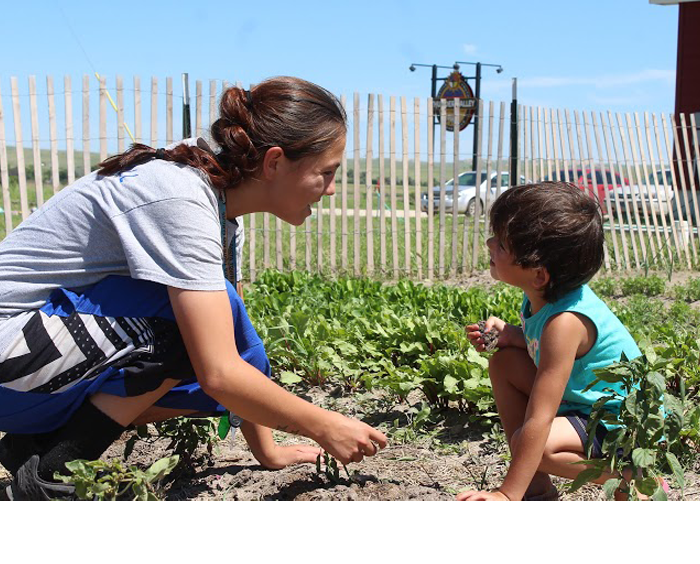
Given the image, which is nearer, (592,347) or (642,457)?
(642,457)

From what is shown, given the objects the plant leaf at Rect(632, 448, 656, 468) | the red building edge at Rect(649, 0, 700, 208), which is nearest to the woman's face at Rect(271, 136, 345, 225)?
the plant leaf at Rect(632, 448, 656, 468)

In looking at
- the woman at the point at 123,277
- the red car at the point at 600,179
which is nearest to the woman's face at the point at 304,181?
the woman at the point at 123,277

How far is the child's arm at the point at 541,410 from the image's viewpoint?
195 cm

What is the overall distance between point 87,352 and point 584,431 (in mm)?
1327

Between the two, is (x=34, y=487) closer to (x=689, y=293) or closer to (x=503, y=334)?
(x=503, y=334)

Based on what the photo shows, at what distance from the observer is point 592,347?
7.00 ft

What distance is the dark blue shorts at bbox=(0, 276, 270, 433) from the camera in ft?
6.75

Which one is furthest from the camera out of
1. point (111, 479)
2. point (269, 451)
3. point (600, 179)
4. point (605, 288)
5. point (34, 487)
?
point (600, 179)

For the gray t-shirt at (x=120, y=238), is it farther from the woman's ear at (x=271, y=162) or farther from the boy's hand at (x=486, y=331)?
the boy's hand at (x=486, y=331)

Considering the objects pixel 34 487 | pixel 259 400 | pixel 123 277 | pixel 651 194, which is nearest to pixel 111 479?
pixel 259 400

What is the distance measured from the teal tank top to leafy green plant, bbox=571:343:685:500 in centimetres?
24

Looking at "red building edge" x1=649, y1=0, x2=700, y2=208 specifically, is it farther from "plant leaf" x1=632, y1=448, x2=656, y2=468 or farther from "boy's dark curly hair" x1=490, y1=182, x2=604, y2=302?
"plant leaf" x1=632, y1=448, x2=656, y2=468
